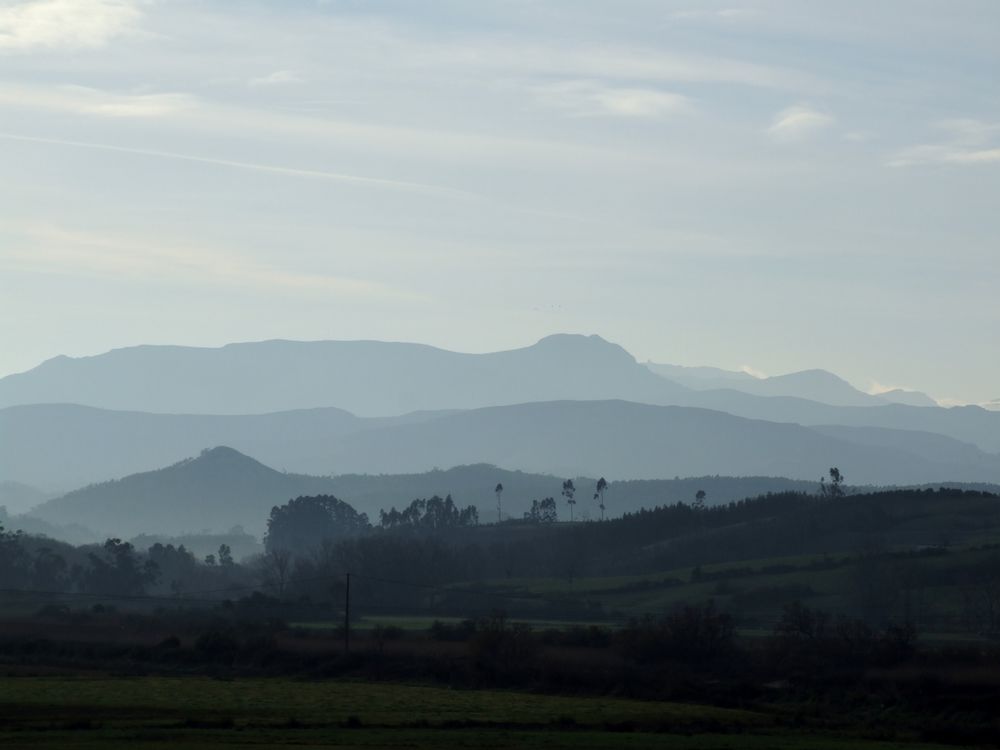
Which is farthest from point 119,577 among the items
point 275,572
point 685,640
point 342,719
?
point 342,719

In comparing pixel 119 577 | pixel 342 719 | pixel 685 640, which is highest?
pixel 119 577

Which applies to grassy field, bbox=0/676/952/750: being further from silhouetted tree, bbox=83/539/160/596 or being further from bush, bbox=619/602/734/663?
silhouetted tree, bbox=83/539/160/596

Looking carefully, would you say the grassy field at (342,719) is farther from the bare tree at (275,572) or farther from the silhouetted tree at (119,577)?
the silhouetted tree at (119,577)

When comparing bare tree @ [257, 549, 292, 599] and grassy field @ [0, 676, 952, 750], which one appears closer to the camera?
grassy field @ [0, 676, 952, 750]

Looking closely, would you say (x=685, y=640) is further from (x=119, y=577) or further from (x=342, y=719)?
(x=119, y=577)

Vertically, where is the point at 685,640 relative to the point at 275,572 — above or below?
below

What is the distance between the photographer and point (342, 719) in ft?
176

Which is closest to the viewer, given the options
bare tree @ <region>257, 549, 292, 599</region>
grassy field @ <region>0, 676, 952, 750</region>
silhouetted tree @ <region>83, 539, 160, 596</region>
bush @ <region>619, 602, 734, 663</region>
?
grassy field @ <region>0, 676, 952, 750</region>

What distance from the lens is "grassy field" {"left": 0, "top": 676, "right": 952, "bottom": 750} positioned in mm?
47406

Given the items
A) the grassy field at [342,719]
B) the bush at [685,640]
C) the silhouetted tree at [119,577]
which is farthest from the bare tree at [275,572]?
the grassy field at [342,719]

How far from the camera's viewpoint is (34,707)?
172 feet

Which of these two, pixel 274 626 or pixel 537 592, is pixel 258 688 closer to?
pixel 274 626

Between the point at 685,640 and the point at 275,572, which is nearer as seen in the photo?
the point at 685,640

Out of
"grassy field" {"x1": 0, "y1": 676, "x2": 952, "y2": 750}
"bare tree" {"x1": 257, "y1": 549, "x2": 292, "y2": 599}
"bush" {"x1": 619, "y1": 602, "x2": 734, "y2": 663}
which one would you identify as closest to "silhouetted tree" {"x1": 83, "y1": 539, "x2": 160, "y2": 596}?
"bare tree" {"x1": 257, "y1": 549, "x2": 292, "y2": 599}
